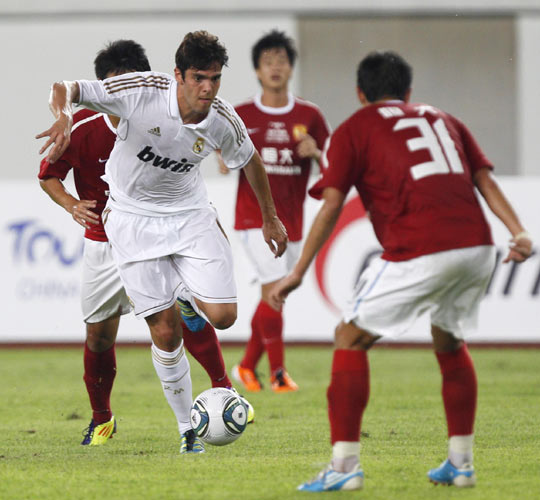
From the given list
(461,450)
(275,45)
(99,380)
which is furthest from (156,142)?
(275,45)

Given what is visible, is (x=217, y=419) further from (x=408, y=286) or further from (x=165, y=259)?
(x=408, y=286)

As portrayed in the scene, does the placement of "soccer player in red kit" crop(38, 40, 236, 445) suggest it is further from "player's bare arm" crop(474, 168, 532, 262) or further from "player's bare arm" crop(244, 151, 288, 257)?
"player's bare arm" crop(474, 168, 532, 262)

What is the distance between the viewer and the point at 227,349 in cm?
1129

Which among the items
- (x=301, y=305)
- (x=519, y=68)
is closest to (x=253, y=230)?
(x=301, y=305)

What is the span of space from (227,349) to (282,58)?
3.70 m

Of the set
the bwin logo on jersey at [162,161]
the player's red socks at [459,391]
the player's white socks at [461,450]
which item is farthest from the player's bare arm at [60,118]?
the player's white socks at [461,450]

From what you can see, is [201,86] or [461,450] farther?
[201,86]

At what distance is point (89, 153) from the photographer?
19.2 feet

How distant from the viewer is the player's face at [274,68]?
8.61m

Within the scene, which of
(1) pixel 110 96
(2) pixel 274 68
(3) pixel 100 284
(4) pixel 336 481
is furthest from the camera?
(2) pixel 274 68

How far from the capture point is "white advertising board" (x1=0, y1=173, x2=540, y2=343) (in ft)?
35.5

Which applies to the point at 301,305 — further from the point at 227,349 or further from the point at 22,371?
the point at 22,371

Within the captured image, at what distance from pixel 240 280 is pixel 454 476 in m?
6.77

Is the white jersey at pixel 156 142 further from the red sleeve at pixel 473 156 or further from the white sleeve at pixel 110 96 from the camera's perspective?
the red sleeve at pixel 473 156
